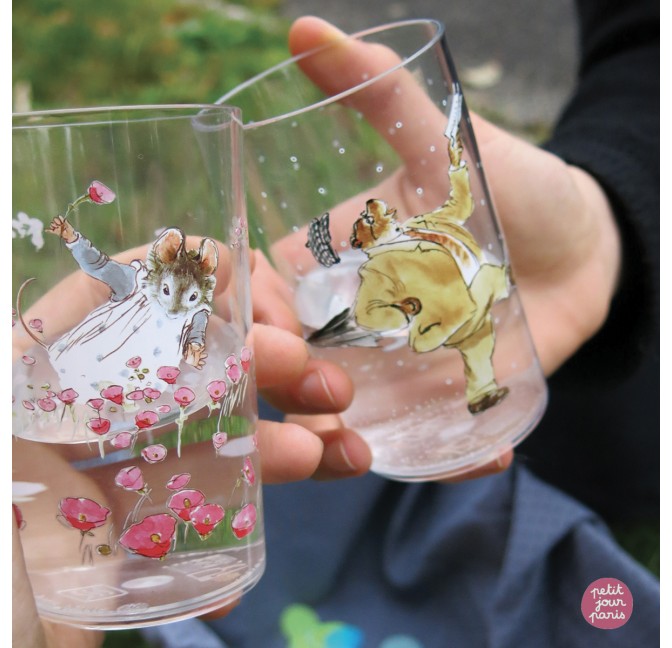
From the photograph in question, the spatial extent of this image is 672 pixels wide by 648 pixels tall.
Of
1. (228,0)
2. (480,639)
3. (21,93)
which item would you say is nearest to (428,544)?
(480,639)

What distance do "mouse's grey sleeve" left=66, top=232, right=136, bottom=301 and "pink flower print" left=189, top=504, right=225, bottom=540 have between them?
0.14 metres

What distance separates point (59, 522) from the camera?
1.51ft

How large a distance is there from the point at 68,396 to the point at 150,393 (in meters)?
0.04

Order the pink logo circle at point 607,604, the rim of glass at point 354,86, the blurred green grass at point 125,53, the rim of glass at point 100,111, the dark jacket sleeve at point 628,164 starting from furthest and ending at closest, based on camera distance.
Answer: the blurred green grass at point 125,53
the dark jacket sleeve at point 628,164
the pink logo circle at point 607,604
the rim of glass at point 354,86
the rim of glass at point 100,111

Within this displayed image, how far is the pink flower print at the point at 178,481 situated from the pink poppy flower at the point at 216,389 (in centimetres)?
5

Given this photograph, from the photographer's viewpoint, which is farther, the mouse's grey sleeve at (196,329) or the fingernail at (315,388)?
the fingernail at (315,388)

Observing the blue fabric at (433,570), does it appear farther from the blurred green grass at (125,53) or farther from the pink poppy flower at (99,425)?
the blurred green grass at (125,53)

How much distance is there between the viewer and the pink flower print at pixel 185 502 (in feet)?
1.52

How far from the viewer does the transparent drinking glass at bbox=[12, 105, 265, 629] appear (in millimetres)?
416

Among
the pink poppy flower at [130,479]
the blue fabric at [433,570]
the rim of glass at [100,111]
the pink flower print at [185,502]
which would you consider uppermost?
the rim of glass at [100,111]

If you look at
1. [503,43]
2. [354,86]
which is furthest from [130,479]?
[503,43]

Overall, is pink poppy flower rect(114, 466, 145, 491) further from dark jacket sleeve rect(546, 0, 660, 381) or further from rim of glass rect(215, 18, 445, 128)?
dark jacket sleeve rect(546, 0, 660, 381)

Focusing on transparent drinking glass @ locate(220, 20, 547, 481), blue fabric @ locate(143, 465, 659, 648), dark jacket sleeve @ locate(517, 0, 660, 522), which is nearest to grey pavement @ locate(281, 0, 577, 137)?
dark jacket sleeve @ locate(517, 0, 660, 522)

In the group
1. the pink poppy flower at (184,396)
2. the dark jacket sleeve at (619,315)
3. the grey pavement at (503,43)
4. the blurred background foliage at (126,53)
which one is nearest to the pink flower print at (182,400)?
the pink poppy flower at (184,396)
